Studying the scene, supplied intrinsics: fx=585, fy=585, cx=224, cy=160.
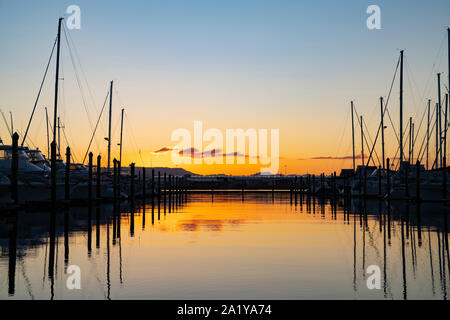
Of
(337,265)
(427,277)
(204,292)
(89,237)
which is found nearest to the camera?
(204,292)

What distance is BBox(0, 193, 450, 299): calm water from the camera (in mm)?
12664

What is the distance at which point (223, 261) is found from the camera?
56.7 feet

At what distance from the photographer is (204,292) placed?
494 inches

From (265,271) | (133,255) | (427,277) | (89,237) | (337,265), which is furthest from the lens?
(89,237)

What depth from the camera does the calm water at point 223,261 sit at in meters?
12.7

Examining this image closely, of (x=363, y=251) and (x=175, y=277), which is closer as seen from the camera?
(x=175, y=277)

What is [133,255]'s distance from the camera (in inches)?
730
